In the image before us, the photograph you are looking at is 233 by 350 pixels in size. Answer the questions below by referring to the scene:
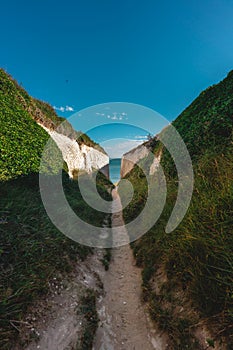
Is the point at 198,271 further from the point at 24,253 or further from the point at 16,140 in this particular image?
the point at 16,140

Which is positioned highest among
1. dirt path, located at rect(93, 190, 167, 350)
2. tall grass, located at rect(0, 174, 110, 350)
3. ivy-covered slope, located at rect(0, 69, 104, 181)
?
ivy-covered slope, located at rect(0, 69, 104, 181)

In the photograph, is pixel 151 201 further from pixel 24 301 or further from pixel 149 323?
pixel 24 301

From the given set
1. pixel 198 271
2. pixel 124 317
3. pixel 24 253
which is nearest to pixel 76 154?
pixel 24 253

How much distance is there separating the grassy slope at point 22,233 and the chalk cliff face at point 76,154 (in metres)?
4.84

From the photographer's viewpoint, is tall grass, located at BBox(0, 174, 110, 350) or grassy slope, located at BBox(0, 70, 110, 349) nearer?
tall grass, located at BBox(0, 174, 110, 350)

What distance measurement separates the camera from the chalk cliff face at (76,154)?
→ 14.2 metres

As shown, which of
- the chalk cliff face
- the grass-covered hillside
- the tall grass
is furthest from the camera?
the chalk cliff face

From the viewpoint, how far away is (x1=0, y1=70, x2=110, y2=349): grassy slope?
2671mm

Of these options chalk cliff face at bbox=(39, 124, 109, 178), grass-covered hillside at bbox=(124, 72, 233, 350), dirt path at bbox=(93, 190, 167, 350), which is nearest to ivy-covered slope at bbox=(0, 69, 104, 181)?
chalk cliff face at bbox=(39, 124, 109, 178)

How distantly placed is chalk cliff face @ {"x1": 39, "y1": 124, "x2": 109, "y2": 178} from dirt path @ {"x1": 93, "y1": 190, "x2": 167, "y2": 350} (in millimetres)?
10610

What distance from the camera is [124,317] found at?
10.2 ft

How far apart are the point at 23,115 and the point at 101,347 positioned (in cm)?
1017

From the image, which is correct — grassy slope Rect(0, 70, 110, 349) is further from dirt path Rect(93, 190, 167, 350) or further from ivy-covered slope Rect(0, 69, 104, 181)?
dirt path Rect(93, 190, 167, 350)

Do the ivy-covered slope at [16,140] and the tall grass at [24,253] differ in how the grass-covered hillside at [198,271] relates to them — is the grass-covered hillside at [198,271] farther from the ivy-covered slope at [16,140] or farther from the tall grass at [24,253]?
the ivy-covered slope at [16,140]
